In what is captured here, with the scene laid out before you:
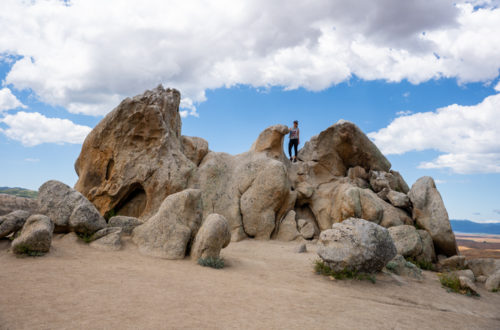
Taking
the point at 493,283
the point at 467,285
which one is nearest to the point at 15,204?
the point at 467,285

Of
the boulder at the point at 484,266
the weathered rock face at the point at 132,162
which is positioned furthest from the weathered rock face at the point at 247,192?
the boulder at the point at 484,266

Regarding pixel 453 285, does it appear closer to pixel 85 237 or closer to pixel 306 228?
pixel 306 228

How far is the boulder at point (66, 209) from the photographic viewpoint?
419 inches

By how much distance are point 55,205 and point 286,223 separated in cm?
1133

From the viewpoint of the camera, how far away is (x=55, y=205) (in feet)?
35.4

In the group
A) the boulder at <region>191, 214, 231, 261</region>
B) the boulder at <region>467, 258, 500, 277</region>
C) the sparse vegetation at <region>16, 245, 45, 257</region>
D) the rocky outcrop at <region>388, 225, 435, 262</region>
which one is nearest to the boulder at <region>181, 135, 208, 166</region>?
the boulder at <region>191, 214, 231, 261</region>

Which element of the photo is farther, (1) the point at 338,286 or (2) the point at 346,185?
(2) the point at 346,185

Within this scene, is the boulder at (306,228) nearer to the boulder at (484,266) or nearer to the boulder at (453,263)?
the boulder at (453,263)

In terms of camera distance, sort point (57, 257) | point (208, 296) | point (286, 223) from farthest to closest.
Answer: point (286, 223) < point (57, 257) < point (208, 296)

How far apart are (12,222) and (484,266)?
18.8m

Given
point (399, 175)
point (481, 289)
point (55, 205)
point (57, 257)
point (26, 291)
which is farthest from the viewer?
point (399, 175)

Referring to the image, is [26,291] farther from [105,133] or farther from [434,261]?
[434,261]

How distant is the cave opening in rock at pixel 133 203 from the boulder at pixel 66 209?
5.75m

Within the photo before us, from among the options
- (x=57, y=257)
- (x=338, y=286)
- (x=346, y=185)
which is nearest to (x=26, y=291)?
(x=57, y=257)
